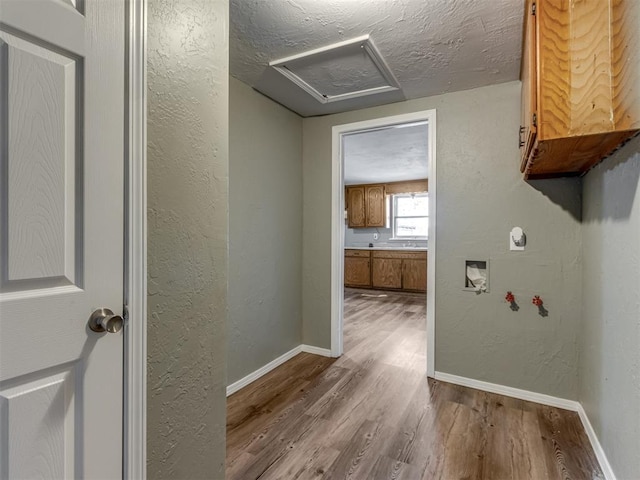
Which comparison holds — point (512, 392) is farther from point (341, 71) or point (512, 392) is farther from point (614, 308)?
point (341, 71)

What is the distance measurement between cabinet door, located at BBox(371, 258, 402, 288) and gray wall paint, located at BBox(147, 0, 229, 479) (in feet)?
17.1

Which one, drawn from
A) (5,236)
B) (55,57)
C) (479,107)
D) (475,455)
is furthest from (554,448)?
(55,57)

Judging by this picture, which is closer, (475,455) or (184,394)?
(184,394)

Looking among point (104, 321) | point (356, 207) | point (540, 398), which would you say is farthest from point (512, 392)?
point (356, 207)

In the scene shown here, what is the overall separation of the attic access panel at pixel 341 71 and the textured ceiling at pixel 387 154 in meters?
0.51

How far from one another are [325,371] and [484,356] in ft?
3.96

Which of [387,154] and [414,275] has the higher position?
[387,154]

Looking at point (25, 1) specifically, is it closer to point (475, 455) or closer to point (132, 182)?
point (132, 182)

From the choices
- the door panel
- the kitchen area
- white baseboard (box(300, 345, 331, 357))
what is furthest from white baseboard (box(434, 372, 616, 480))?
the kitchen area

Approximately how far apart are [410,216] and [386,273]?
4.51 ft

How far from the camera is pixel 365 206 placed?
6879 millimetres

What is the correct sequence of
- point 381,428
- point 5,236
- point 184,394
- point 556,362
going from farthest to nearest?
1. point 556,362
2. point 381,428
3. point 184,394
4. point 5,236

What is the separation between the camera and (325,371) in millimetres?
2654

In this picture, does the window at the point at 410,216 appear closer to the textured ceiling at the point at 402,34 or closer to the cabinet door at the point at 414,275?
the cabinet door at the point at 414,275
